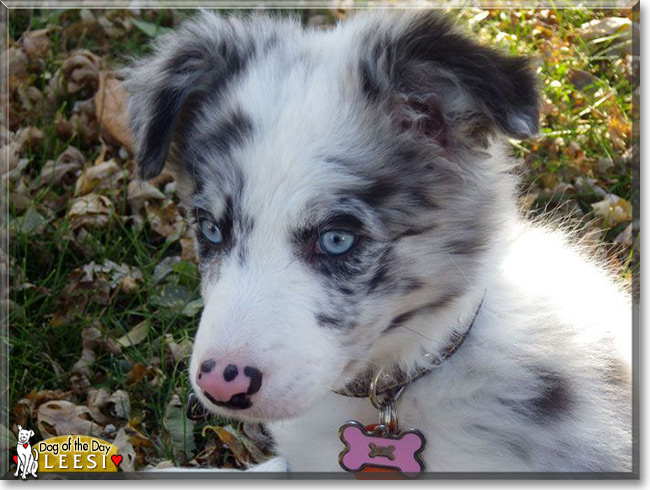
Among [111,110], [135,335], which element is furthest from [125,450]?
[111,110]

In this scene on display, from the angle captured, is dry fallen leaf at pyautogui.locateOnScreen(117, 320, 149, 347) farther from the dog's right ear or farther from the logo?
the dog's right ear

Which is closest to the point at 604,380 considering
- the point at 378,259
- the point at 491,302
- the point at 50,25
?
the point at 491,302

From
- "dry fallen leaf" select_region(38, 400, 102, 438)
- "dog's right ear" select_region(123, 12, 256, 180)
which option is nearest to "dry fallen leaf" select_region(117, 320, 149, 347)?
"dry fallen leaf" select_region(38, 400, 102, 438)

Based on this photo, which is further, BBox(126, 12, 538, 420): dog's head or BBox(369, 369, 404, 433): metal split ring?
BBox(369, 369, 404, 433): metal split ring

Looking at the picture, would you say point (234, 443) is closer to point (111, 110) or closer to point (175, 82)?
point (175, 82)

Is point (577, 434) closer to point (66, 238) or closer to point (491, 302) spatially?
point (491, 302)

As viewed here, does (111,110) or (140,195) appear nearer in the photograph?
(140,195)
